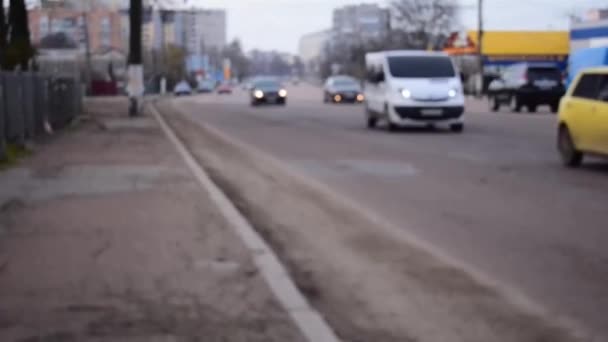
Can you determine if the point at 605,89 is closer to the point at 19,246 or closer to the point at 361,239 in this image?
the point at 361,239

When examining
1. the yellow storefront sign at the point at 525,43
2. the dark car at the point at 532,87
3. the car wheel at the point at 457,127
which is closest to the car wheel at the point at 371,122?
the car wheel at the point at 457,127

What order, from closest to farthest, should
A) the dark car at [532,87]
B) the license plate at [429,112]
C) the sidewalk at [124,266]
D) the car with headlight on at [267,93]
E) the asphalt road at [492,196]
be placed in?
the sidewalk at [124,266] → the asphalt road at [492,196] → the license plate at [429,112] → the dark car at [532,87] → the car with headlight on at [267,93]

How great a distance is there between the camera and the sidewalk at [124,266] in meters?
7.52

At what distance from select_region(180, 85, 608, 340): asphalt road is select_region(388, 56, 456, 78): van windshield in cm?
164

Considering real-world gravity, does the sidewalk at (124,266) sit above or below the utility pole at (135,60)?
below

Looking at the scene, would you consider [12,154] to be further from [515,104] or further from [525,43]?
[525,43]

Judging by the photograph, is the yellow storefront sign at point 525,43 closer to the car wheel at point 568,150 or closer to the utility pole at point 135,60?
the utility pole at point 135,60

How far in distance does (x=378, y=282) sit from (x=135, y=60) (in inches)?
1306

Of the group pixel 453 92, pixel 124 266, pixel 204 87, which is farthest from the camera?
pixel 204 87

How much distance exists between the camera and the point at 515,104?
44.3m

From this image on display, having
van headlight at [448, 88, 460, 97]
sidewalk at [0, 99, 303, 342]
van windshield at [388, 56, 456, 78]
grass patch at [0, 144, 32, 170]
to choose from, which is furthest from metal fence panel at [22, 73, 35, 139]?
van headlight at [448, 88, 460, 97]

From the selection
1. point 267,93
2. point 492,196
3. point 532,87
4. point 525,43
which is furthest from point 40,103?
point 525,43

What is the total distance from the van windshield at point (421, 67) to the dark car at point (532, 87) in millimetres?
12022

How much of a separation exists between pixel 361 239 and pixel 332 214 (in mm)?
2030
